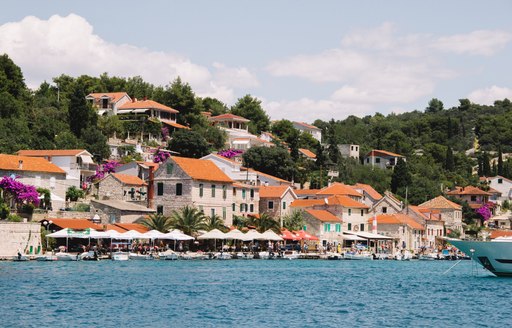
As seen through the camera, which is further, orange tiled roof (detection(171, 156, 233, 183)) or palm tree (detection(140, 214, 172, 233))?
orange tiled roof (detection(171, 156, 233, 183))

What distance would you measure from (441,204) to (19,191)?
67.7 m

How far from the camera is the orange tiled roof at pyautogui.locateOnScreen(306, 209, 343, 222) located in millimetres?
97250

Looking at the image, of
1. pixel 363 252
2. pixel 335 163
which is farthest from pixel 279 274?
pixel 335 163

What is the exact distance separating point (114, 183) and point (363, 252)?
2976cm

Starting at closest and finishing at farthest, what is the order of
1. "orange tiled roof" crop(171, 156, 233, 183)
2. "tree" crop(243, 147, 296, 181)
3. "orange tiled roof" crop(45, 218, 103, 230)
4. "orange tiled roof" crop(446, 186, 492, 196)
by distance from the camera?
"orange tiled roof" crop(45, 218, 103, 230) → "orange tiled roof" crop(171, 156, 233, 183) → "tree" crop(243, 147, 296, 181) → "orange tiled roof" crop(446, 186, 492, 196)

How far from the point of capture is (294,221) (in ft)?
314

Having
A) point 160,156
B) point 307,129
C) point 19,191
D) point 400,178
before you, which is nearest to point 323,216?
point 160,156

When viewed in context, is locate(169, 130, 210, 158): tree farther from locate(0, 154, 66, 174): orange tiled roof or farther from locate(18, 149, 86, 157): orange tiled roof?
locate(0, 154, 66, 174): orange tiled roof

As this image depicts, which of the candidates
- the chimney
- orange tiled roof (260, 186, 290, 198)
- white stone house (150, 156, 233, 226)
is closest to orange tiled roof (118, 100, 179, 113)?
orange tiled roof (260, 186, 290, 198)

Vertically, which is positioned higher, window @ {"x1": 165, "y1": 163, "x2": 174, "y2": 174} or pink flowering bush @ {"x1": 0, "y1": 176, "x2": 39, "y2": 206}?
window @ {"x1": 165, "y1": 163, "x2": 174, "y2": 174}

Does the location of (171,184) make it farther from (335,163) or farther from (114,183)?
(335,163)

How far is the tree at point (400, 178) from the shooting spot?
13062 centimetres

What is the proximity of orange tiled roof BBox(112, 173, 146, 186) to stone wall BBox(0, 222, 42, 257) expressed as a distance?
61.2 feet

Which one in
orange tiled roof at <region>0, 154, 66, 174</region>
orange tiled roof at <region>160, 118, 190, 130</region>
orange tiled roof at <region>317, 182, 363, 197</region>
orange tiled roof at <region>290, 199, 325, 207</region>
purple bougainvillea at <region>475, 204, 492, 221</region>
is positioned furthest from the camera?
purple bougainvillea at <region>475, 204, 492, 221</region>
